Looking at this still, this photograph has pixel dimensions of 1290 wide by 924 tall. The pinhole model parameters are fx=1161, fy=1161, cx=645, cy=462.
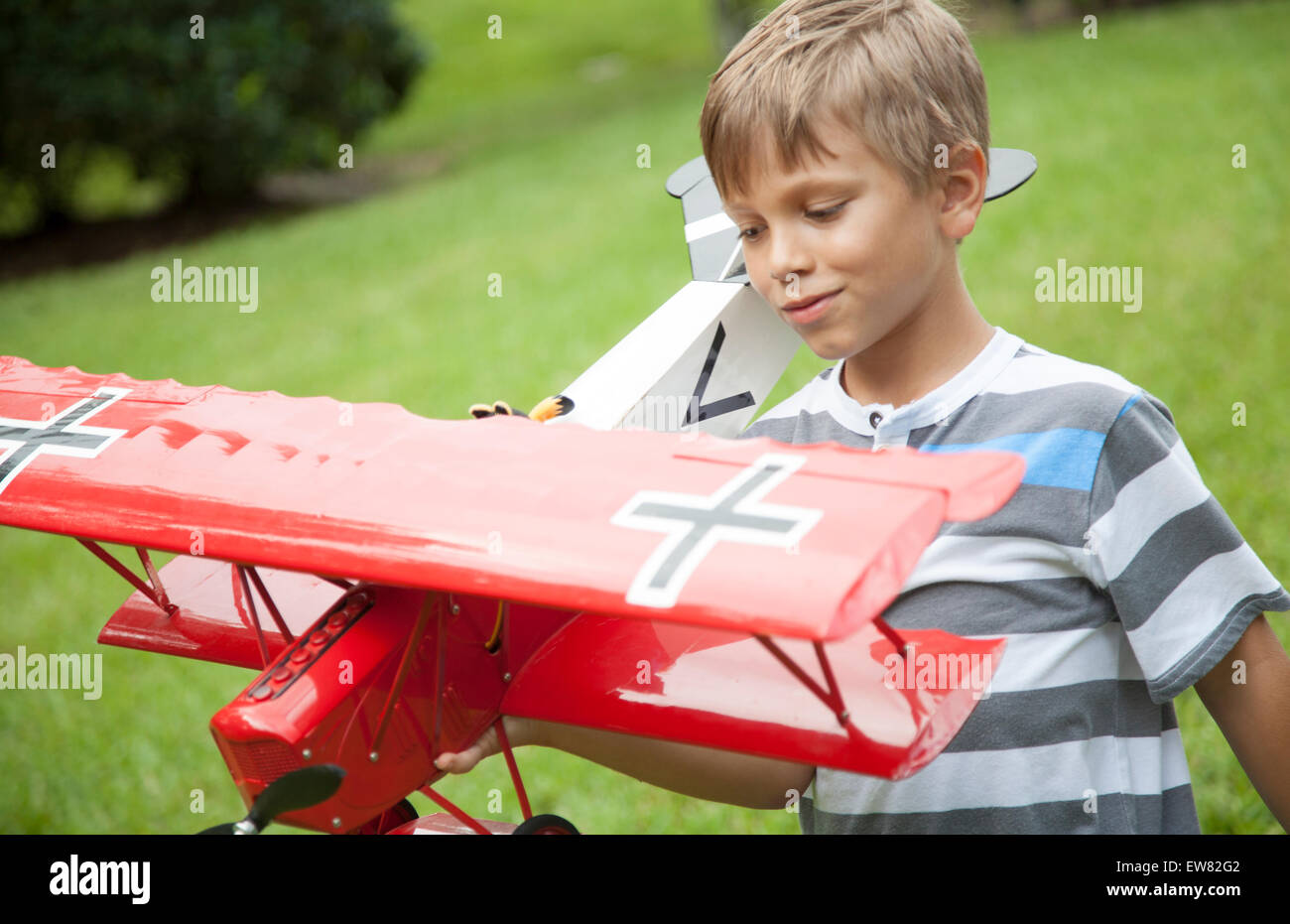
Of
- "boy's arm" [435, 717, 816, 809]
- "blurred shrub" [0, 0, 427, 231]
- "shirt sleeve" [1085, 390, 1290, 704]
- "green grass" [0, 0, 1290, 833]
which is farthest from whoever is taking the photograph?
"blurred shrub" [0, 0, 427, 231]

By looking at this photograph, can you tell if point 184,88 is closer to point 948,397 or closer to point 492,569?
point 948,397

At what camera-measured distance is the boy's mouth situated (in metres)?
1.75

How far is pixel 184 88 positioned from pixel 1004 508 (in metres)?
15.0

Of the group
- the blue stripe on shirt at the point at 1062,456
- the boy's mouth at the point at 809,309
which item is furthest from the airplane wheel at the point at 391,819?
the blue stripe on shirt at the point at 1062,456

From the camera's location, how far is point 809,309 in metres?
1.77

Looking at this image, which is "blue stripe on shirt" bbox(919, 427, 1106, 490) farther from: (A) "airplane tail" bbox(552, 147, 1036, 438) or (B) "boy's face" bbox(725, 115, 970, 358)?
(A) "airplane tail" bbox(552, 147, 1036, 438)

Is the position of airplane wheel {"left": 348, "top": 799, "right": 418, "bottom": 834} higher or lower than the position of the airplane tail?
lower

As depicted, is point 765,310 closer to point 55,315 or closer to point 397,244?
point 397,244

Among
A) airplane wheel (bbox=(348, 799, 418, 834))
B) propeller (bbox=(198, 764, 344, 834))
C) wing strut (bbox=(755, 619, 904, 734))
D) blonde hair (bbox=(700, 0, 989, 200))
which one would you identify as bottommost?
airplane wheel (bbox=(348, 799, 418, 834))

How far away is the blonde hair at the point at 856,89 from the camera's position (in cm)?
172

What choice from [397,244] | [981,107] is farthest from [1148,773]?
[397,244]

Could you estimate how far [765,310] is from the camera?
2.46 metres

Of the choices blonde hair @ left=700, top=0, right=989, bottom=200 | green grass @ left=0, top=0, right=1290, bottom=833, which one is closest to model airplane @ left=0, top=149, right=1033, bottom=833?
blonde hair @ left=700, top=0, right=989, bottom=200

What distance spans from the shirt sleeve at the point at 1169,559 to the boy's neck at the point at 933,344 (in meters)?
0.31
